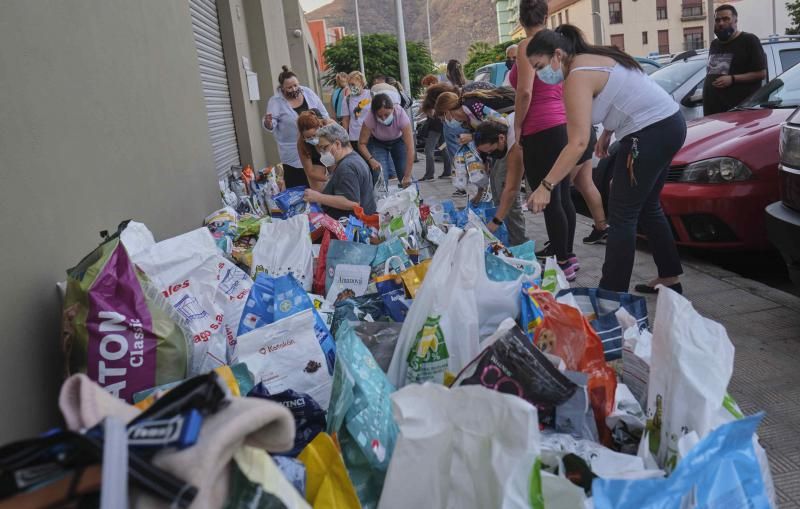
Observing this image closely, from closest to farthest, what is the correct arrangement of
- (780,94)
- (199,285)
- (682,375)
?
1. (682,375)
2. (199,285)
3. (780,94)

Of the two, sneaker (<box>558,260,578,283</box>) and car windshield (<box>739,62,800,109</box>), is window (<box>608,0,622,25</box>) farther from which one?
sneaker (<box>558,260,578,283</box>)

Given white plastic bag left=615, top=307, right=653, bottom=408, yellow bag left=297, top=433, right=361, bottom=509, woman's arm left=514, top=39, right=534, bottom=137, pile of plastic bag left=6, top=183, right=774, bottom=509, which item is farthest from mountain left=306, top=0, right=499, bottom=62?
yellow bag left=297, top=433, right=361, bottom=509

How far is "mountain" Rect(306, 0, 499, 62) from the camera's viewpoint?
161375 millimetres

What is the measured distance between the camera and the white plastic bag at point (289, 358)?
231cm

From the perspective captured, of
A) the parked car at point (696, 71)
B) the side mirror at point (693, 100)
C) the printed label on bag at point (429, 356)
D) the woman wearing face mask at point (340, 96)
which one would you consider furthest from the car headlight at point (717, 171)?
the woman wearing face mask at point (340, 96)

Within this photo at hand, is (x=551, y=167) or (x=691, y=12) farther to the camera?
(x=691, y=12)

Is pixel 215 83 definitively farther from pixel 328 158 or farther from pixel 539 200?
pixel 539 200

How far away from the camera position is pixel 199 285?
2852mm

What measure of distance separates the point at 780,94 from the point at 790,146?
7.53 ft

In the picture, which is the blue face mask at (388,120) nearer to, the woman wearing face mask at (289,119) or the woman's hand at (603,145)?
the woman wearing face mask at (289,119)

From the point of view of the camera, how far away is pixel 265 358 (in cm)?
233

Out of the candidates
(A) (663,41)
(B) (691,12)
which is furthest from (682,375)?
(B) (691,12)

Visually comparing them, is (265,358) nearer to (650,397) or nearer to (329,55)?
(650,397)

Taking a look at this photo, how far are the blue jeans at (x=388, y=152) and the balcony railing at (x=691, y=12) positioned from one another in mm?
70852
